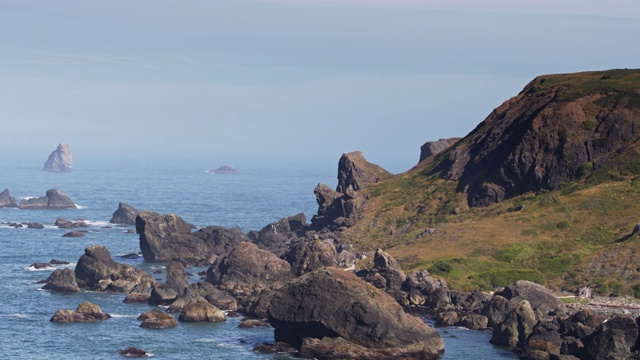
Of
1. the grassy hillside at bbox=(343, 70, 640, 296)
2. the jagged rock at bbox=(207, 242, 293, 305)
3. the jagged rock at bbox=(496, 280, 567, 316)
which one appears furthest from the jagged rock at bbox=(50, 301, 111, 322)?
the jagged rock at bbox=(496, 280, 567, 316)

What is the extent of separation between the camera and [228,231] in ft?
647

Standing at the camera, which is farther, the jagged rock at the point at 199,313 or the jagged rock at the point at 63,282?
the jagged rock at the point at 63,282

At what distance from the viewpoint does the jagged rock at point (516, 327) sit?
120 m

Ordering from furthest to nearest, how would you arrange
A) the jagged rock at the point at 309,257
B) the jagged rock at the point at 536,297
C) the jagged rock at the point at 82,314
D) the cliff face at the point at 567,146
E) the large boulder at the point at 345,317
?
the cliff face at the point at 567,146, the jagged rock at the point at 309,257, the jagged rock at the point at 536,297, the jagged rock at the point at 82,314, the large boulder at the point at 345,317

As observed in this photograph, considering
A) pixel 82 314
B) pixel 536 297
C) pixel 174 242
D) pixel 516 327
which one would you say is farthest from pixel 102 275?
pixel 516 327

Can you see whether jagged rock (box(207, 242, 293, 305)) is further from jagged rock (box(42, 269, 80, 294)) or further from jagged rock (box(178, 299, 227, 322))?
jagged rock (box(42, 269, 80, 294))

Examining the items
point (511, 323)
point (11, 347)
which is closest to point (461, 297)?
point (511, 323)

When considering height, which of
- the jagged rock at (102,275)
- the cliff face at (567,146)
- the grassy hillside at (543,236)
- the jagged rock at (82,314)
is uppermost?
the cliff face at (567,146)

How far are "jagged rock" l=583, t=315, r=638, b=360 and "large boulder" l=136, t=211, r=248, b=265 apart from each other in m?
88.8

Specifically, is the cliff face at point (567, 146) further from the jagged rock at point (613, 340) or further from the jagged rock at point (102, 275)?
the jagged rock at point (613, 340)

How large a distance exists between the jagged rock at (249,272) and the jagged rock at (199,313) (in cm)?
1933

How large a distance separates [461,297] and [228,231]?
65.9 m

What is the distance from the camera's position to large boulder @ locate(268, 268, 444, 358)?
113 m

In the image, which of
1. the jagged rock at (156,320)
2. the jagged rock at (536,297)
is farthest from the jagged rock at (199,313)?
the jagged rock at (536,297)
